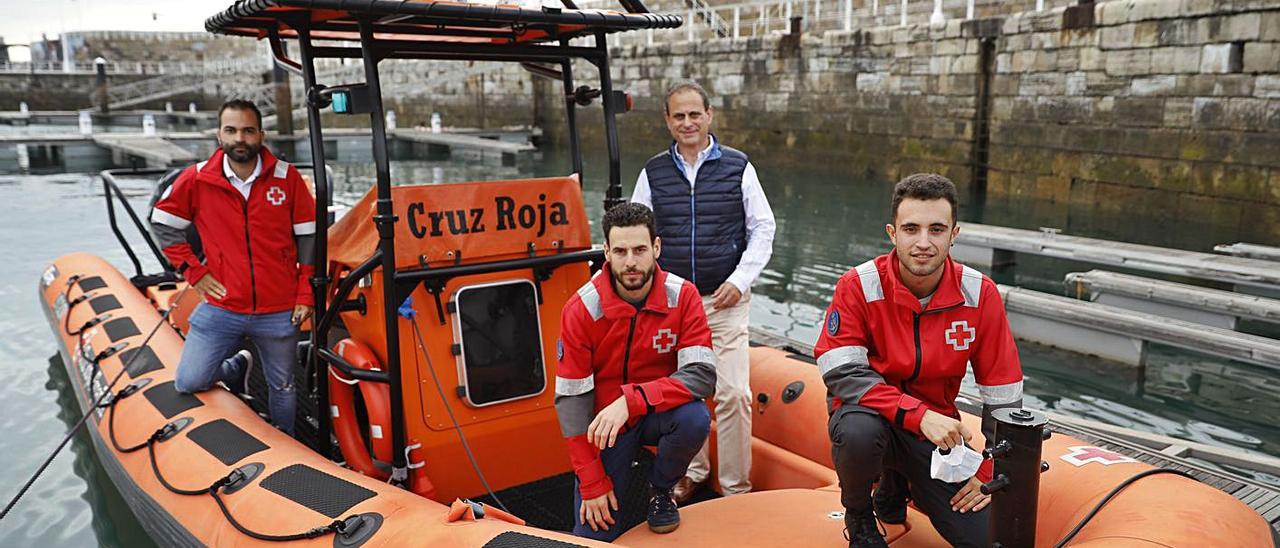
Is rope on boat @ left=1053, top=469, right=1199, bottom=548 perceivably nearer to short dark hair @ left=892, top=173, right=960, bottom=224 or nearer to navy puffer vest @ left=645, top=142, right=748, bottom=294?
short dark hair @ left=892, top=173, right=960, bottom=224

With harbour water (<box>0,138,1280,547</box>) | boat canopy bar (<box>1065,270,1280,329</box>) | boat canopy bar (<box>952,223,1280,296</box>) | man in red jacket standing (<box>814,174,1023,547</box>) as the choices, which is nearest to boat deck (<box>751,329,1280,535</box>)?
man in red jacket standing (<box>814,174,1023,547</box>)

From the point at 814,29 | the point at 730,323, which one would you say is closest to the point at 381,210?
the point at 730,323

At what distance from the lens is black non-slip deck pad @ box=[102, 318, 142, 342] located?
5.22 meters

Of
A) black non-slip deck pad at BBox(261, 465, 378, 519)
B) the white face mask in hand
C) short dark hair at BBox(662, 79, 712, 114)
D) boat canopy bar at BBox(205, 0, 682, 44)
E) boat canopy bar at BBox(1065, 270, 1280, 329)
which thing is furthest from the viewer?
boat canopy bar at BBox(1065, 270, 1280, 329)

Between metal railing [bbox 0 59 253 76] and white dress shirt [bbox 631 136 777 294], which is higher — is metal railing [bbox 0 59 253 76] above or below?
above

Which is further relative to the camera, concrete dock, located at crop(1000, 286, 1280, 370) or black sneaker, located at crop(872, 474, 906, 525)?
concrete dock, located at crop(1000, 286, 1280, 370)

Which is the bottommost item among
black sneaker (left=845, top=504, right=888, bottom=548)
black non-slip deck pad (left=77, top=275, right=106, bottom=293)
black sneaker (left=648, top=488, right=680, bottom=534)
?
black sneaker (left=648, top=488, right=680, bottom=534)

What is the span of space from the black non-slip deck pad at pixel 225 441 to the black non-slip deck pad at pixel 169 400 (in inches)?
10.4

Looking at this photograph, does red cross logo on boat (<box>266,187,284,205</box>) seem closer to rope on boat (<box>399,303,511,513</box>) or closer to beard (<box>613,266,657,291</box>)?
rope on boat (<box>399,303,511,513</box>)

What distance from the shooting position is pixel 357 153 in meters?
23.2

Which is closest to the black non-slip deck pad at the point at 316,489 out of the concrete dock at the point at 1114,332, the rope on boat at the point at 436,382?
the rope on boat at the point at 436,382

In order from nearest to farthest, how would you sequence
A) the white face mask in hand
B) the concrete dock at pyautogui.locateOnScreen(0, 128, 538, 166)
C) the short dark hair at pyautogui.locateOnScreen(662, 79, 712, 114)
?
1. the white face mask in hand
2. the short dark hair at pyautogui.locateOnScreen(662, 79, 712, 114)
3. the concrete dock at pyautogui.locateOnScreen(0, 128, 538, 166)

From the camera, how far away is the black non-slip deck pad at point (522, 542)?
260cm

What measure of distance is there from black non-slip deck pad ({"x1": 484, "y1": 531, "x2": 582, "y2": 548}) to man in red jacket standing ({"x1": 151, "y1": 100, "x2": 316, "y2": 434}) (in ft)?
5.37
